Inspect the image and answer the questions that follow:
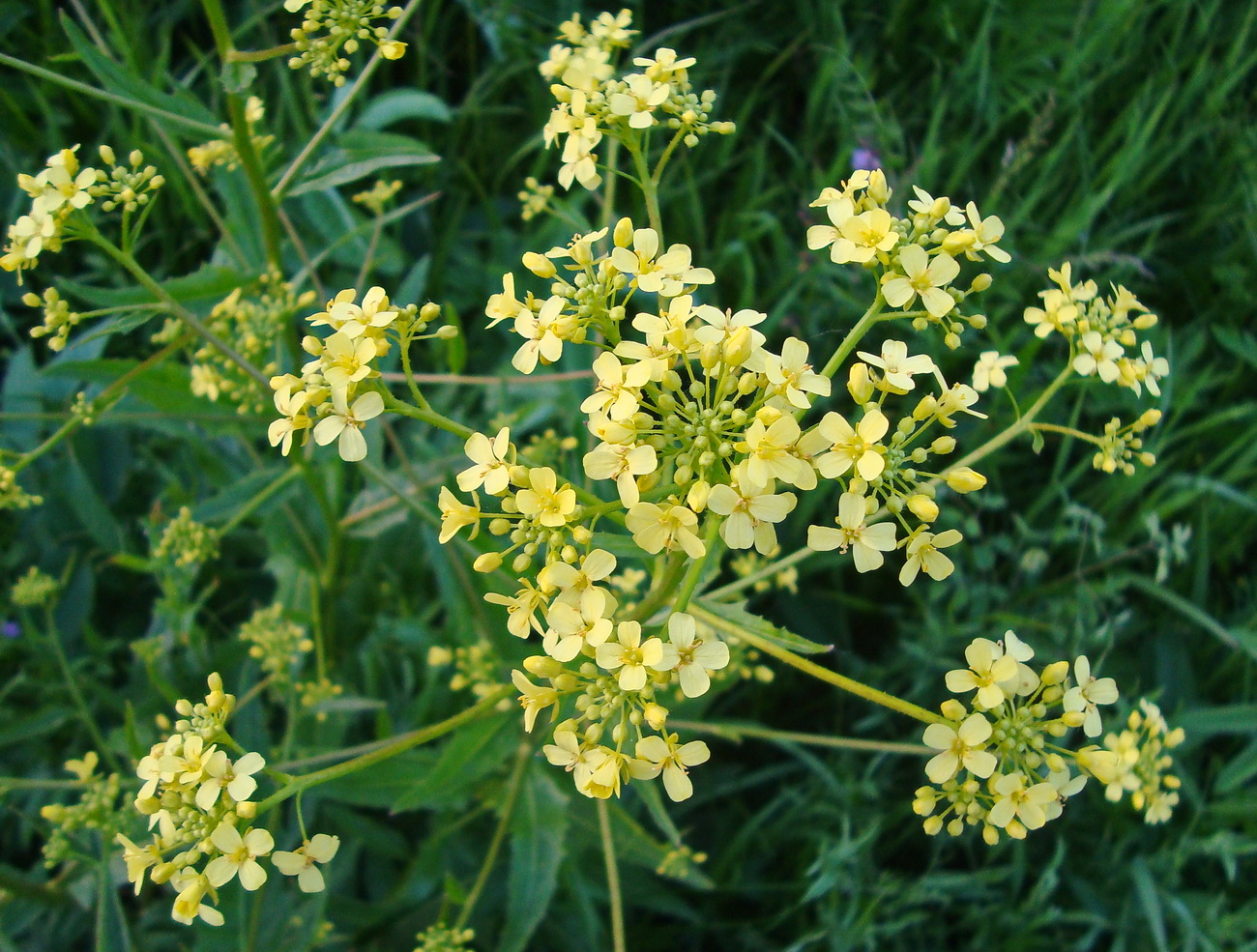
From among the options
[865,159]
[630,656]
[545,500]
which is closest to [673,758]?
[630,656]

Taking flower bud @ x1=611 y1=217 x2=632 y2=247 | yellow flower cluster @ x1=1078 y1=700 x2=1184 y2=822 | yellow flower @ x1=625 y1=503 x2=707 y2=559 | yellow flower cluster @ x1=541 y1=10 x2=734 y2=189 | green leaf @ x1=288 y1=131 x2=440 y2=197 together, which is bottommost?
yellow flower cluster @ x1=1078 y1=700 x2=1184 y2=822

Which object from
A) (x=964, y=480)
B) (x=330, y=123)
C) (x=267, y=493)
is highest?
(x=330, y=123)

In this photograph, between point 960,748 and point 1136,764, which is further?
point 1136,764

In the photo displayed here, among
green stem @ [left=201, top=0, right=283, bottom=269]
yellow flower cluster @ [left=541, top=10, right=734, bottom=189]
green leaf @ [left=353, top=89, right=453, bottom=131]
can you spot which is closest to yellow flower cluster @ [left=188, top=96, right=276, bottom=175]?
green stem @ [left=201, top=0, right=283, bottom=269]

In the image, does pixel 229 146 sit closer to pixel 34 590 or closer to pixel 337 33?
pixel 337 33

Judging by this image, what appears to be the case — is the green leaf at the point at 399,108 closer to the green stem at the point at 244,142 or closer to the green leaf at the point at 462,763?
the green stem at the point at 244,142

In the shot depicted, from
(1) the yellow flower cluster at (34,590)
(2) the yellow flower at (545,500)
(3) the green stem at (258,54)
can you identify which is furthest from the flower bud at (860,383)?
(1) the yellow flower cluster at (34,590)

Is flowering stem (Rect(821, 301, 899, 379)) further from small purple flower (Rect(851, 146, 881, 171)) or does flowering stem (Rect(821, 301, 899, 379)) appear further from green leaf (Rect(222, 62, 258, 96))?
small purple flower (Rect(851, 146, 881, 171))
